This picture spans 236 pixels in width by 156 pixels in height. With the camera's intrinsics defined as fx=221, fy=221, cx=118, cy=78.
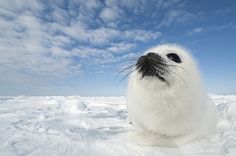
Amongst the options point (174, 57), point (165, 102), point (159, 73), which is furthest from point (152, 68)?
point (174, 57)

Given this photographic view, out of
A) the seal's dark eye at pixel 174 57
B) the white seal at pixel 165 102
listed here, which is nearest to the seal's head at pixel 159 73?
the white seal at pixel 165 102

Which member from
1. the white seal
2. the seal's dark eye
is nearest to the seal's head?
the white seal

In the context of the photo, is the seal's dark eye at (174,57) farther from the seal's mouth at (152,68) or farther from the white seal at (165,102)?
the seal's mouth at (152,68)

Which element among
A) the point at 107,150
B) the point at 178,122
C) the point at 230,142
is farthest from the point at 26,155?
the point at 230,142

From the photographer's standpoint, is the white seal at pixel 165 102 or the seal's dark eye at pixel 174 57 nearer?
the white seal at pixel 165 102

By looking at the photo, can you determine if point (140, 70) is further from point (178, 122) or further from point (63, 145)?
point (63, 145)

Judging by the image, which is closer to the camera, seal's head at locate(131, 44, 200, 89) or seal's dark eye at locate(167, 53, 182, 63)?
seal's head at locate(131, 44, 200, 89)

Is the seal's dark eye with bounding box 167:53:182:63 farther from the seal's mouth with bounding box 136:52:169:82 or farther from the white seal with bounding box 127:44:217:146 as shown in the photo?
the seal's mouth with bounding box 136:52:169:82

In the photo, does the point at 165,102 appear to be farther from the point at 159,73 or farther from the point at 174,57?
the point at 174,57

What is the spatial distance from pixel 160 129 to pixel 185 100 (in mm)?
432

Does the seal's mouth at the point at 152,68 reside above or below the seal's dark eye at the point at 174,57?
below

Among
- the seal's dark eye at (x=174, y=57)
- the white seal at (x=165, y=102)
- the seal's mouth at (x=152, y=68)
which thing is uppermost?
the seal's dark eye at (x=174, y=57)

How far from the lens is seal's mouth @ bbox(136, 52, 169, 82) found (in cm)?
239

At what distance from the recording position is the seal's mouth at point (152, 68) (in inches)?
94.2
